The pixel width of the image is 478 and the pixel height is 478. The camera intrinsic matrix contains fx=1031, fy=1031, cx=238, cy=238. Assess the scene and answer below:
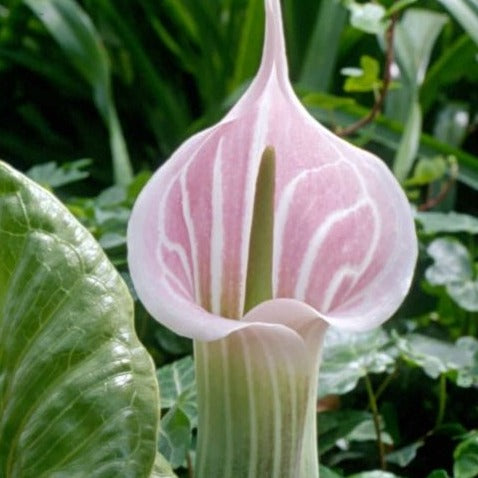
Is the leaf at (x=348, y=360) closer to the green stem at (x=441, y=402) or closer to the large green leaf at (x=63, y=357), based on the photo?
the green stem at (x=441, y=402)

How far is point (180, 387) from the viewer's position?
26.1 inches

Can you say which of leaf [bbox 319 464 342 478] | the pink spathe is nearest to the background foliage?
leaf [bbox 319 464 342 478]

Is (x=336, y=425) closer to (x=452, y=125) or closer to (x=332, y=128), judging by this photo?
(x=332, y=128)

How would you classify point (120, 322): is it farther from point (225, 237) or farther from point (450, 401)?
point (450, 401)

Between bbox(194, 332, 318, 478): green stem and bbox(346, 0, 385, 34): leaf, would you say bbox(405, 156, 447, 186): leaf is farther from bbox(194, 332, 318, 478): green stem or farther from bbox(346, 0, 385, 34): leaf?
bbox(194, 332, 318, 478): green stem

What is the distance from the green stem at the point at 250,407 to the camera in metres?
0.49

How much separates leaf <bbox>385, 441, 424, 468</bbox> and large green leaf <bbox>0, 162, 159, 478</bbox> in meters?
0.32

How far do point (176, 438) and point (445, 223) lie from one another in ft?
1.40

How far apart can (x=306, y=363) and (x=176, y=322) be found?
73mm

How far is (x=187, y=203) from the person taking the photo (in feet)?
1.74

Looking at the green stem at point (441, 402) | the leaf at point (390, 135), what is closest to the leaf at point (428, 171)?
the leaf at point (390, 135)

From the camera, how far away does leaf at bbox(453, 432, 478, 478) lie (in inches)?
24.6

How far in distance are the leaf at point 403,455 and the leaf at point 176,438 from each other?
20 cm

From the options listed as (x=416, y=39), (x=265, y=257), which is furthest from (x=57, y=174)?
(x=416, y=39)
